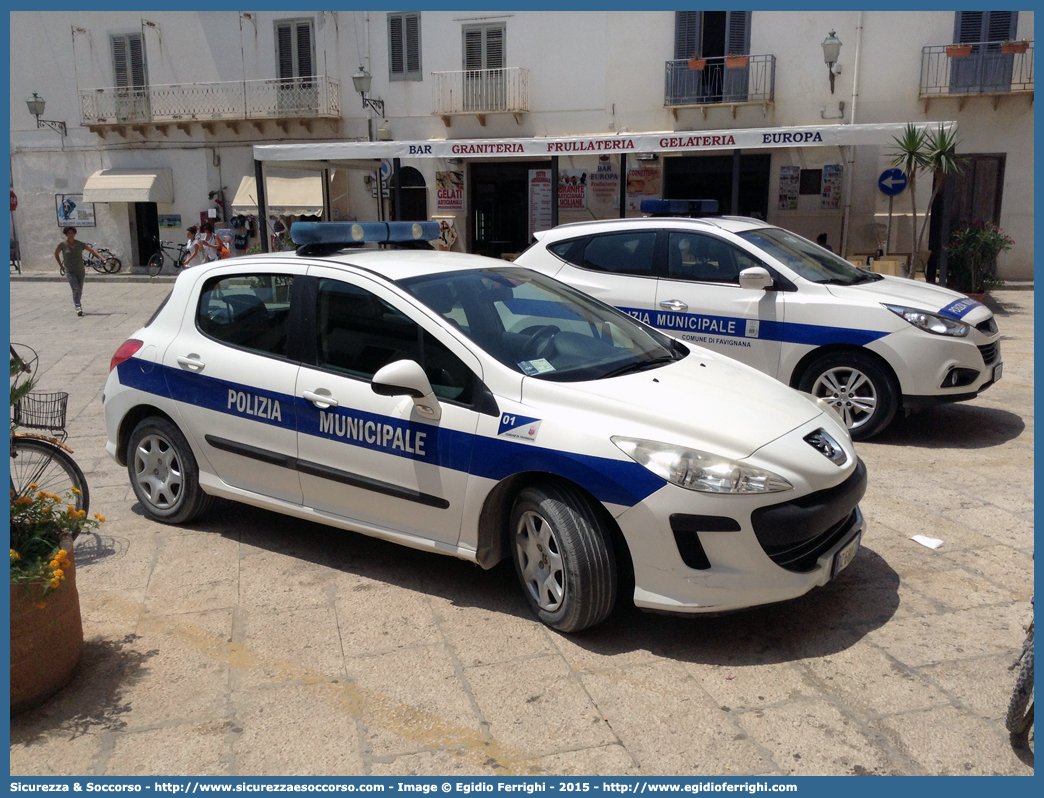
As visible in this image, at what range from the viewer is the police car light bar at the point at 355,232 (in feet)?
15.2

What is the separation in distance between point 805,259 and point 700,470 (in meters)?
4.38

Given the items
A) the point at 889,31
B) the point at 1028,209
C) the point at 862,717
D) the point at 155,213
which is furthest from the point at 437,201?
the point at 862,717

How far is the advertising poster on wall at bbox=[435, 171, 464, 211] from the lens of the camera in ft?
72.6

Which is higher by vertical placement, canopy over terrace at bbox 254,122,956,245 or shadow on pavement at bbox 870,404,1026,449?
canopy over terrace at bbox 254,122,956,245

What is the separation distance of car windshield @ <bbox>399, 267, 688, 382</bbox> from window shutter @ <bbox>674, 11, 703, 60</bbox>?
17149mm

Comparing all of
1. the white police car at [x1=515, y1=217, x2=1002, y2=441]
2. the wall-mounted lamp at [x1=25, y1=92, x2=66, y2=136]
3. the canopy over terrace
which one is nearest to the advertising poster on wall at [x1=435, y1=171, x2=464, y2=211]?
the canopy over terrace

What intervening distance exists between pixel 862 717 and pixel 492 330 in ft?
7.19

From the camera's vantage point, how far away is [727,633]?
3770 mm

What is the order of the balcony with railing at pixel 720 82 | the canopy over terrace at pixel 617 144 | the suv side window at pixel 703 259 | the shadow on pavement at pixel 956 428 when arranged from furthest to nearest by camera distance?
1. the balcony with railing at pixel 720 82
2. the canopy over terrace at pixel 617 144
3. the suv side window at pixel 703 259
4. the shadow on pavement at pixel 956 428

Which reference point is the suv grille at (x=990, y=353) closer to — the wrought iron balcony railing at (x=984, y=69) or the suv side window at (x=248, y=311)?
the suv side window at (x=248, y=311)

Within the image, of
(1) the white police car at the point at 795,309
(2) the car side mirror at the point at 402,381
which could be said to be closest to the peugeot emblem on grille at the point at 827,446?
(2) the car side mirror at the point at 402,381

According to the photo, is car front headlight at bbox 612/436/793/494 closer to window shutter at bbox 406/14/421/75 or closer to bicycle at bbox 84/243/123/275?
window shutter at bbox 406/14/421/75

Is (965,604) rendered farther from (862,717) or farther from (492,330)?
(492,330)

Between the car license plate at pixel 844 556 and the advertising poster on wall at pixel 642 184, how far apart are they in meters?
17.6
